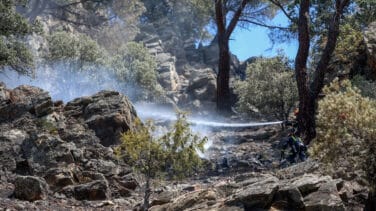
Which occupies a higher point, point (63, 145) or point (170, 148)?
point (170, 148)

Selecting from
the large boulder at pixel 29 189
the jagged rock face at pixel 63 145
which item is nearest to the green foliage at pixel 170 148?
the large boulder at pixel 29 189

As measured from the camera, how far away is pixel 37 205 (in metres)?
12.7

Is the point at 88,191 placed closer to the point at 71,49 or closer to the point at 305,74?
the point at 305,74

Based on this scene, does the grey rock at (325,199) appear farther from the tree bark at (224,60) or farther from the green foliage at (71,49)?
the green foliage at (71,49)

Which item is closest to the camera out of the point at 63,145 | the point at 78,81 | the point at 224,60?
the point at 63,145

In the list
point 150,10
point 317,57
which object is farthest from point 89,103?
point 150,10

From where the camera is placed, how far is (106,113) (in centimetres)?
1992

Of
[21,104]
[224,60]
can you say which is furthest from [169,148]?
[224,60]

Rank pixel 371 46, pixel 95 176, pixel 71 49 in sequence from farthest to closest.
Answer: pixel 71 49
pixel 371 46
pixel 95 176

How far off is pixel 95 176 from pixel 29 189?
2.91 metres

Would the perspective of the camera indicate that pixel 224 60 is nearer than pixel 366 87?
No

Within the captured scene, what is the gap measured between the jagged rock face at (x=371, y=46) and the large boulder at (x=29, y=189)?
14.3 m

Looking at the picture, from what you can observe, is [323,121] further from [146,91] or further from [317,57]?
[146,91]

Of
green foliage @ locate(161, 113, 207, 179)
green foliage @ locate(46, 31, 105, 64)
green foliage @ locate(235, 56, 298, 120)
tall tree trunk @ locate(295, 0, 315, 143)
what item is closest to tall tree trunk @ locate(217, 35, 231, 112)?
green foliage @ locate(235, 56, 298, 120)
